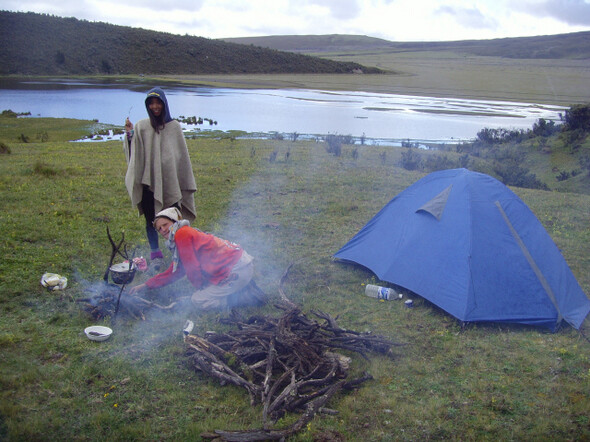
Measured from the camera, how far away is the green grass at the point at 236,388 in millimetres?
3408

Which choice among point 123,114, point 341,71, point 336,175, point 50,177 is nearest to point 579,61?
point 341,71

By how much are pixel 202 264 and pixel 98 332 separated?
1130 millimetres

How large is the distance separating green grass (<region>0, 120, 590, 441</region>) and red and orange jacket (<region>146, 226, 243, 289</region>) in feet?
1.22

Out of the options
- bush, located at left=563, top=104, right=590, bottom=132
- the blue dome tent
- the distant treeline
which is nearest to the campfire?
the blue dome tent

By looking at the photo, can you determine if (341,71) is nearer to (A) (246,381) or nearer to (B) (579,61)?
(B) (579,61)

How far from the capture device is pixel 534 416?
11.8 feet

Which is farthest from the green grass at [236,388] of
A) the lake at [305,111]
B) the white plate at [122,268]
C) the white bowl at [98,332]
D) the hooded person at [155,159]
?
the lake at [305,111]

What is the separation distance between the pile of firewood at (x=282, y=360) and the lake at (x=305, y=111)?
1694cm

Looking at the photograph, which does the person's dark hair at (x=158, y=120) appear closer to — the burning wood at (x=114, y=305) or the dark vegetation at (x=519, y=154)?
the burning wood at (x=114, y=305)

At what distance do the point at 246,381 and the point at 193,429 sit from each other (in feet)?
1.94

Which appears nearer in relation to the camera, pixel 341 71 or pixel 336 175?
pixel 336 175

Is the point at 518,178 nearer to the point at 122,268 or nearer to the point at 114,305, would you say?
the point at 122,268

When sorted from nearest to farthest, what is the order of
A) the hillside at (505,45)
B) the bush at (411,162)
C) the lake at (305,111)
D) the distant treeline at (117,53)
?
the bush at (411,162)
the lake at (305,111)
the distant treeline at (117,53)
the hillside at (505,45)

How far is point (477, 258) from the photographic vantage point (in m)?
5.18
